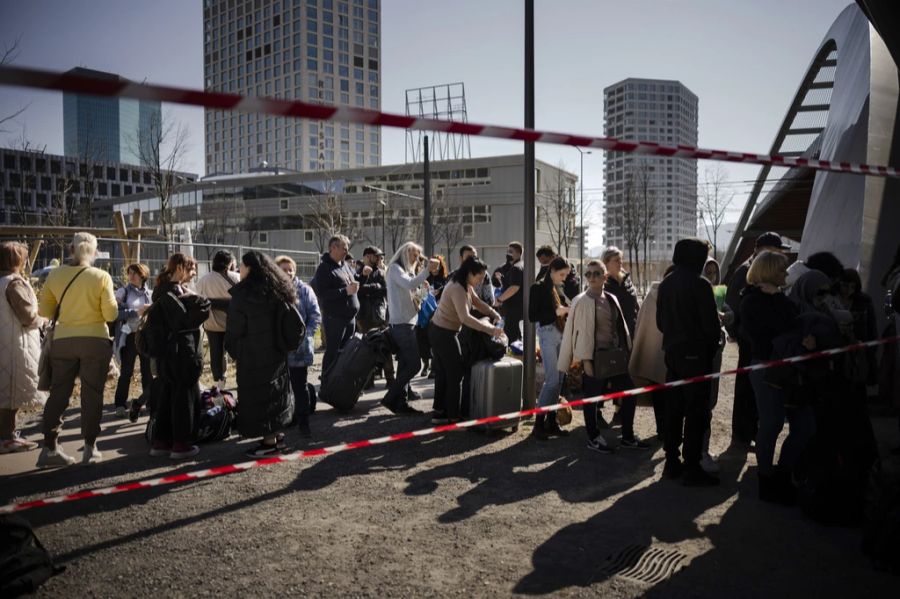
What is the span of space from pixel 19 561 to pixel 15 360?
3054 mm

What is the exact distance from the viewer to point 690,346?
5.03m

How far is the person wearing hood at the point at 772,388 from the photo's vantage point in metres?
4.58

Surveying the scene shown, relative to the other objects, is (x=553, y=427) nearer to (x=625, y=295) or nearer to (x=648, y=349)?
(x=648, y=349)

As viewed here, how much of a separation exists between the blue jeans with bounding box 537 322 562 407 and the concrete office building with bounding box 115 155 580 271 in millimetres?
45745

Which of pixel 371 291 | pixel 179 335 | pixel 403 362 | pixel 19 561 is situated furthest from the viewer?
pixel 371 291

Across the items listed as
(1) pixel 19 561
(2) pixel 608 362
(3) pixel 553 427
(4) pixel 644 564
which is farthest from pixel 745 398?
(1) pixel 19 561

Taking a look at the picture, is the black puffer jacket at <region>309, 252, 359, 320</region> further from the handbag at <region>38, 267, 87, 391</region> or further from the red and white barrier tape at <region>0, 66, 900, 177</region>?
the red and white barrier tape at <region>0, 66, 900, 177</region>

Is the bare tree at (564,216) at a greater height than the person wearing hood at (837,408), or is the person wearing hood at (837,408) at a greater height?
the bare tree at (564,216)

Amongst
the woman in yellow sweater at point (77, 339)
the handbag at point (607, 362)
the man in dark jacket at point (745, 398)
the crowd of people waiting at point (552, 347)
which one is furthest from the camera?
the man in dark jacket at point (745, 398)

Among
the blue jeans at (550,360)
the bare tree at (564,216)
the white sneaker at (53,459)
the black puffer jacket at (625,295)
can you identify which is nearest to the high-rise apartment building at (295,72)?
the bare tree at (564,216)

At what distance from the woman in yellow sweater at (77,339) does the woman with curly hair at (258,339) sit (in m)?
1.14

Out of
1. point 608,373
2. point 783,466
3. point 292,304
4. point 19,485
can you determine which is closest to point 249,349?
point 292,304

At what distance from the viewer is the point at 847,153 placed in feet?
38.4

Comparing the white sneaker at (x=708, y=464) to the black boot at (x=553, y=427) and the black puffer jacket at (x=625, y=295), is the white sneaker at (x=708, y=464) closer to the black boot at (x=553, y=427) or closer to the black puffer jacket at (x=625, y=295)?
the black boot at (x=553, y=427)
